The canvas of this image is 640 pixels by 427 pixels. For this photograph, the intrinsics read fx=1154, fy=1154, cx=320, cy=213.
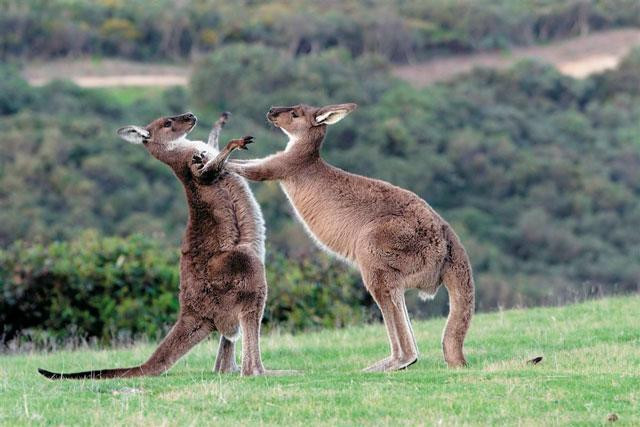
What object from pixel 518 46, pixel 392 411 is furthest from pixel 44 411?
A: pixel 518 46

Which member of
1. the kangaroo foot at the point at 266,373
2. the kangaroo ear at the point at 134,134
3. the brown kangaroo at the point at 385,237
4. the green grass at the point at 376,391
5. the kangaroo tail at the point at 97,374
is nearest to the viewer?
the green grass at the point at 376,391

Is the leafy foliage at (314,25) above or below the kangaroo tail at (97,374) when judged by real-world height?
below

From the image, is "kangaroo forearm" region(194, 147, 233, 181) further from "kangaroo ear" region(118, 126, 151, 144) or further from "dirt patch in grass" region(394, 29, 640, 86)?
"dirt patch in grass" region(394, 29, 640, 86)

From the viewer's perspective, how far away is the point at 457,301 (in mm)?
9062

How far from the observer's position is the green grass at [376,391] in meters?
7.20

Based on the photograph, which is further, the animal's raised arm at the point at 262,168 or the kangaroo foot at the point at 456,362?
the animal's raised arm at the point at 262,168

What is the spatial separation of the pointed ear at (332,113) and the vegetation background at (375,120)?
13365 mm

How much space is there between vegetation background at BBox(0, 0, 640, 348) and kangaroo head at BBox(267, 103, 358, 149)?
513 inches

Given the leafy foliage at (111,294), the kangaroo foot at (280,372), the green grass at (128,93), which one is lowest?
the green grass at (128,93)

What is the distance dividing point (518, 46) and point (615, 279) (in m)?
24.4

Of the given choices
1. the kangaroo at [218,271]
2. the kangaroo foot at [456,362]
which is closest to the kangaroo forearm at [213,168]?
the kangaroo at [218,271]

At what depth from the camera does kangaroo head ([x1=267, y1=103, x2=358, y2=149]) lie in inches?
398

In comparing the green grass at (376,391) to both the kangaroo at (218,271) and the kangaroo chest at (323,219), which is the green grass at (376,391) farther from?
the kangaroo chest at (323,219)

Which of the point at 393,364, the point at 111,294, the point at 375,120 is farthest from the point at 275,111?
the point at 375,120
